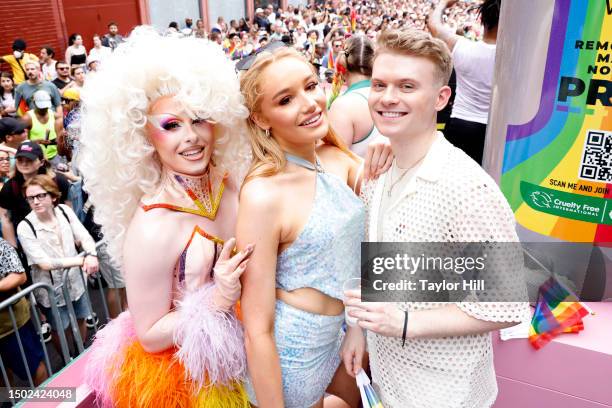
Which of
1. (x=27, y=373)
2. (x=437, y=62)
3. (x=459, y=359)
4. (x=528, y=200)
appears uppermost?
(x=437, y=62)

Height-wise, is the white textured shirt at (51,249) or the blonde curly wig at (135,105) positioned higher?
the blonde curly wig at (135,105)

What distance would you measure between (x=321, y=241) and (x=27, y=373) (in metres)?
2.55

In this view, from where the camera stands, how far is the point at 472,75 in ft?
11.5

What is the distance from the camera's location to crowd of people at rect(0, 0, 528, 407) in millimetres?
1408

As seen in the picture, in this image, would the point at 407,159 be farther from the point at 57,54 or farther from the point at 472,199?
the point at 57,54

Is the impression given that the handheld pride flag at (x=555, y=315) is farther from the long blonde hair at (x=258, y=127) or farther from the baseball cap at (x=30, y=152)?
the baseball cap at (x=30, y=152)

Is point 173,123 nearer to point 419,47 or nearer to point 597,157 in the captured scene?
point 419,47

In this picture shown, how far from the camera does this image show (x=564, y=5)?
1.79 meters

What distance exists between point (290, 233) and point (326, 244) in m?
0.13

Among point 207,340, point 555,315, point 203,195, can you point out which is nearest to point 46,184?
point 203,195

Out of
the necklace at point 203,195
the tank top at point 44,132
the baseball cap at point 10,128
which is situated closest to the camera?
the necklace at point 203,195

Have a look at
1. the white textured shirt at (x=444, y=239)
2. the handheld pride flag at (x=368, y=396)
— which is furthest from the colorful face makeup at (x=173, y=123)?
the handheld pride flag at (x=368, y=396)

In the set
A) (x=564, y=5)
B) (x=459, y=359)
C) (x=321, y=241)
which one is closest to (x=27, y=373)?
(x=321, y=241)

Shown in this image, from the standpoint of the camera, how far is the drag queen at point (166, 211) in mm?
1666
